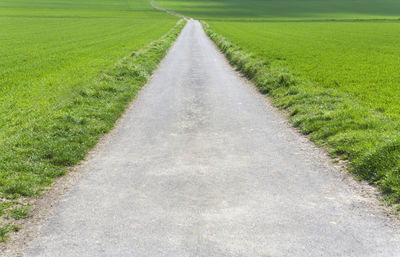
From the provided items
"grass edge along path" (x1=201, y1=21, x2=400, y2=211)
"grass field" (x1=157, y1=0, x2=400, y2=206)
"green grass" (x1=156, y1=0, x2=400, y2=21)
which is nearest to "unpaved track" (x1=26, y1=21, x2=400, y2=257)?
"grass edge along path" (x1=201, y1=21, x2=400, y2=211)

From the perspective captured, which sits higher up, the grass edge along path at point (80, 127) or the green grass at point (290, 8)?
the green grass at point (290, 8)

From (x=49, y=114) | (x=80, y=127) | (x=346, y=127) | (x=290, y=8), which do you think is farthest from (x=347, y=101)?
(x=290, y=8)

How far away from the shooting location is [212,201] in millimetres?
6711

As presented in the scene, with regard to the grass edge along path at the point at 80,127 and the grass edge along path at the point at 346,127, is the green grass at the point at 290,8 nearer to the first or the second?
the grass edge along path at the point at 80,127

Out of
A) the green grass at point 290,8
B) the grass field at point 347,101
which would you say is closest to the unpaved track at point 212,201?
the grass field at point 347,101

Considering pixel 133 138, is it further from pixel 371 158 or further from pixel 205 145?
pixel 371 158

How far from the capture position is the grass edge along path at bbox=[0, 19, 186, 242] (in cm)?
663

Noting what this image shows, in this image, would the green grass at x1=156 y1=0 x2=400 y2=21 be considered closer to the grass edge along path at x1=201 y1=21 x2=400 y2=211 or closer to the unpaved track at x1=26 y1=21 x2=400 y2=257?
the grass edge along path at x1=201 y1=21 x2=400 y2=211

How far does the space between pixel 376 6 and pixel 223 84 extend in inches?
5217

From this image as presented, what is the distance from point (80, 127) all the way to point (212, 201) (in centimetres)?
566

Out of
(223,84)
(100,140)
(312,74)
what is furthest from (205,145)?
(312,74)

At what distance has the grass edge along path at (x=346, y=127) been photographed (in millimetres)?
7664

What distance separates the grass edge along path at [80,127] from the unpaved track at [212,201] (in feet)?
1.84

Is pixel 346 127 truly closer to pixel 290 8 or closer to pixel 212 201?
pixel 212 201
